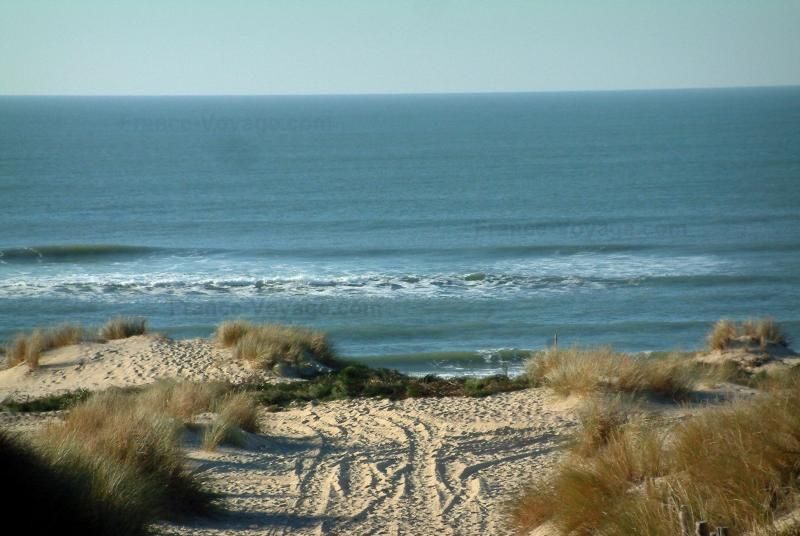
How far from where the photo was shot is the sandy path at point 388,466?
29.9 ft

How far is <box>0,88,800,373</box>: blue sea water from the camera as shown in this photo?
2970 centimetres

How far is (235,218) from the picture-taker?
54062 mm

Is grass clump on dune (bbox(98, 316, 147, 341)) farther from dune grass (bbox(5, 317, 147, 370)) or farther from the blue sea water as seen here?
the blue sea water

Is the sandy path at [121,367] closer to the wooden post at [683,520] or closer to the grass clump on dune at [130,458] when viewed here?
the grass clump on dune at [130,458]

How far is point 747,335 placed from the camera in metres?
20.4

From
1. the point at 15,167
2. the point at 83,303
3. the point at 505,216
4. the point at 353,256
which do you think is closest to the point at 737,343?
the point at 83,303

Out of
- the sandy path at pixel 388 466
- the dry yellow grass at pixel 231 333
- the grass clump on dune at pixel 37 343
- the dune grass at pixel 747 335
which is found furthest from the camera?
the dune grass at pixel 747 335

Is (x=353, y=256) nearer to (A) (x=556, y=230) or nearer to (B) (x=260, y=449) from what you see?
(A) (x=556, y=230)

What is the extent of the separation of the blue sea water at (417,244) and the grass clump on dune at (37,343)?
6.67 meters

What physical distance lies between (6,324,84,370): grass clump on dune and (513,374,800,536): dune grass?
13.3 meters

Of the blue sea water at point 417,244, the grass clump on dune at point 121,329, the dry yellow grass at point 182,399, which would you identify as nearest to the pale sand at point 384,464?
the dry yellow grass at point 182,399

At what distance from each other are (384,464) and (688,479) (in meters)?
4.99

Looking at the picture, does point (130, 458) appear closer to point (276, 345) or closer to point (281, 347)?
point (276, 345)

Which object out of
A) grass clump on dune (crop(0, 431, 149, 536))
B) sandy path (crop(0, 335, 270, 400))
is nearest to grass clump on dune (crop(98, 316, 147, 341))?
sandy path (crop(0, 335, 270, 400))
